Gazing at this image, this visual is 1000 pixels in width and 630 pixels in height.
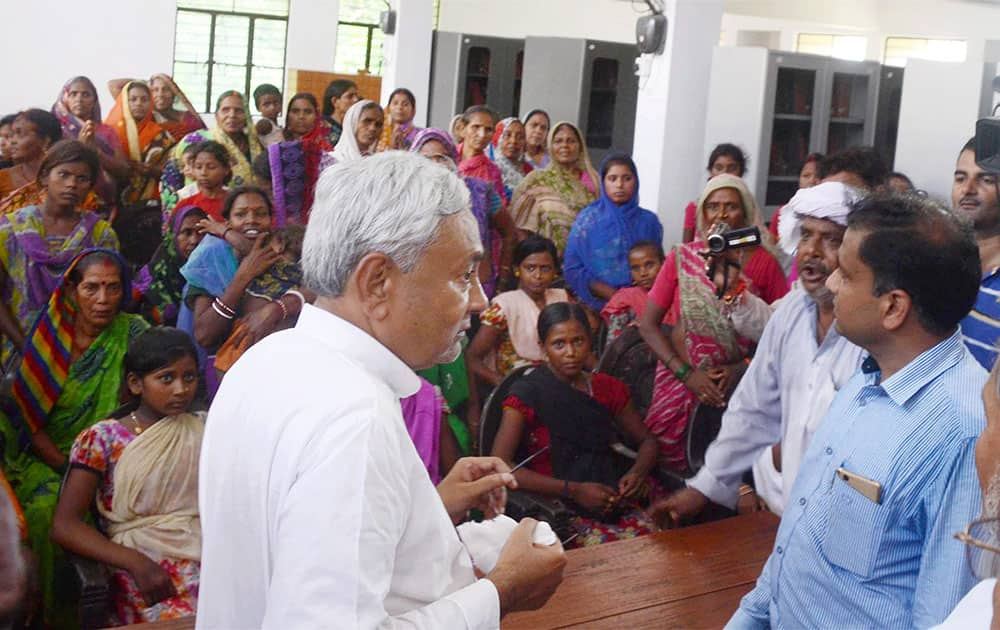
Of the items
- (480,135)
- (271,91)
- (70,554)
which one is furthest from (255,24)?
(70,554)

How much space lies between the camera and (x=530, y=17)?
1346cm

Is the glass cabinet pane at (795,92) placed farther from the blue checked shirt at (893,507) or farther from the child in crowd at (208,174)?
the blue checked shirt at (893,507)

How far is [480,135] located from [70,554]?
3993 mm

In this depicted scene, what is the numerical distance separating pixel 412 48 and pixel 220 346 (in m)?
6.84

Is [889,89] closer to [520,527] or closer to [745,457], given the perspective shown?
[745,457]

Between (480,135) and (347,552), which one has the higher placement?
(480,135)

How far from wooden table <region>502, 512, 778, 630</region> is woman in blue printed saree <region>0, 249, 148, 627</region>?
1627mm

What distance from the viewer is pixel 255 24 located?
1312 centimetres

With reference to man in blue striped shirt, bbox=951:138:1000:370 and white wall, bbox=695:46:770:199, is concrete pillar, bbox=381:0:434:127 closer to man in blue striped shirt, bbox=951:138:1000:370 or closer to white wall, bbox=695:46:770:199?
white wall, bbox=695:46:770:199

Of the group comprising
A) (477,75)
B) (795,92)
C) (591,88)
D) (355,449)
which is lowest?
(355,449)

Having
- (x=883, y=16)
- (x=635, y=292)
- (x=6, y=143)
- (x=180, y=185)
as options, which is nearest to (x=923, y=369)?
(x=635, y=292)

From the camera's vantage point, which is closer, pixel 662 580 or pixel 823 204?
pixel 662 580

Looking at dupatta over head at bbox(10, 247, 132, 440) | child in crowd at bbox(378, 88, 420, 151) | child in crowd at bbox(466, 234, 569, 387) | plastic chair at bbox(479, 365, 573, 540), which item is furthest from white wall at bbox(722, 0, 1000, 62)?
dupatta over head at bbox(10, 247, 132, 440)

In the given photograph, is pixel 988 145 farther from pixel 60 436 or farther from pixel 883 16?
pixel 883 16
